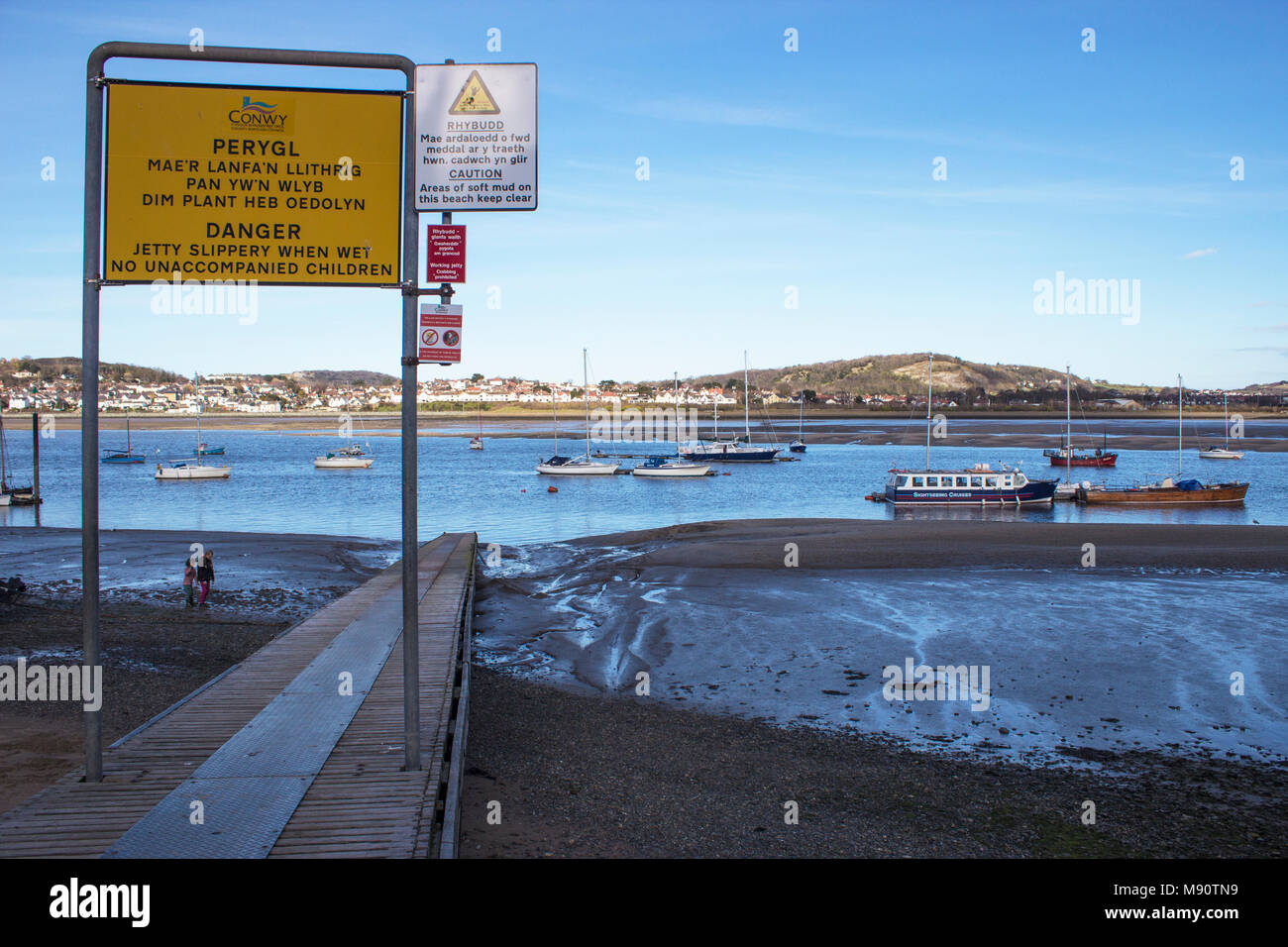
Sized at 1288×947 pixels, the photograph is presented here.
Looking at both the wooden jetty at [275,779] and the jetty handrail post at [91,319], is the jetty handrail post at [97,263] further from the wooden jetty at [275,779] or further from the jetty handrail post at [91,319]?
the wooden jetty at [275,779]

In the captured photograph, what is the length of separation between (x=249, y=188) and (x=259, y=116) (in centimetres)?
57

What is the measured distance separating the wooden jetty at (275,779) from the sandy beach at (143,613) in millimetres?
1490

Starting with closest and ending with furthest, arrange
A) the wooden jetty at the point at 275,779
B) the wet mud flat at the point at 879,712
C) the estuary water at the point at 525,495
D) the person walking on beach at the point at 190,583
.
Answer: the wooden jetty at the point at 275,779, the wet mud flat at the point at 879,712, the person walking on beach at the point at 190,583, the estuary water at the point at 525,495

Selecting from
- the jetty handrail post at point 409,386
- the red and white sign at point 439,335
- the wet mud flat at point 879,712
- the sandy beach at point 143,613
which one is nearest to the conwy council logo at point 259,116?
the jetty handrail post at point 409,386

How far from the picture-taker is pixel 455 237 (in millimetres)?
6832

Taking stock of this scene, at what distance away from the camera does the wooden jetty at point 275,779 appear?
19.9ft

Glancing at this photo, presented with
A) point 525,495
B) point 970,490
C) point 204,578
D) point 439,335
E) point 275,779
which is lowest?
point 525,495

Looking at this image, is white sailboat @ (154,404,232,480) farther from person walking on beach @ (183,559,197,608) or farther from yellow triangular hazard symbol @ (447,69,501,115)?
yellow triangular hazard symbol @ (447,69,501,115)

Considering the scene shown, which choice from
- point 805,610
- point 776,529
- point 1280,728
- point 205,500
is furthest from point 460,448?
point 1280,728

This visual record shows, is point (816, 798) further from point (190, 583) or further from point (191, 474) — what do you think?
point (191, 474)

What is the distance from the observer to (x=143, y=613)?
18.3 meters

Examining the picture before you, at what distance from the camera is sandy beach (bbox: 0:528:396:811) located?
10227mm

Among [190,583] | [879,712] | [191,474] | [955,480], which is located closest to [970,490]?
[955,480]

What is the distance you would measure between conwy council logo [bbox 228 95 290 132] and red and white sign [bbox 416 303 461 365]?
1.88 meters
